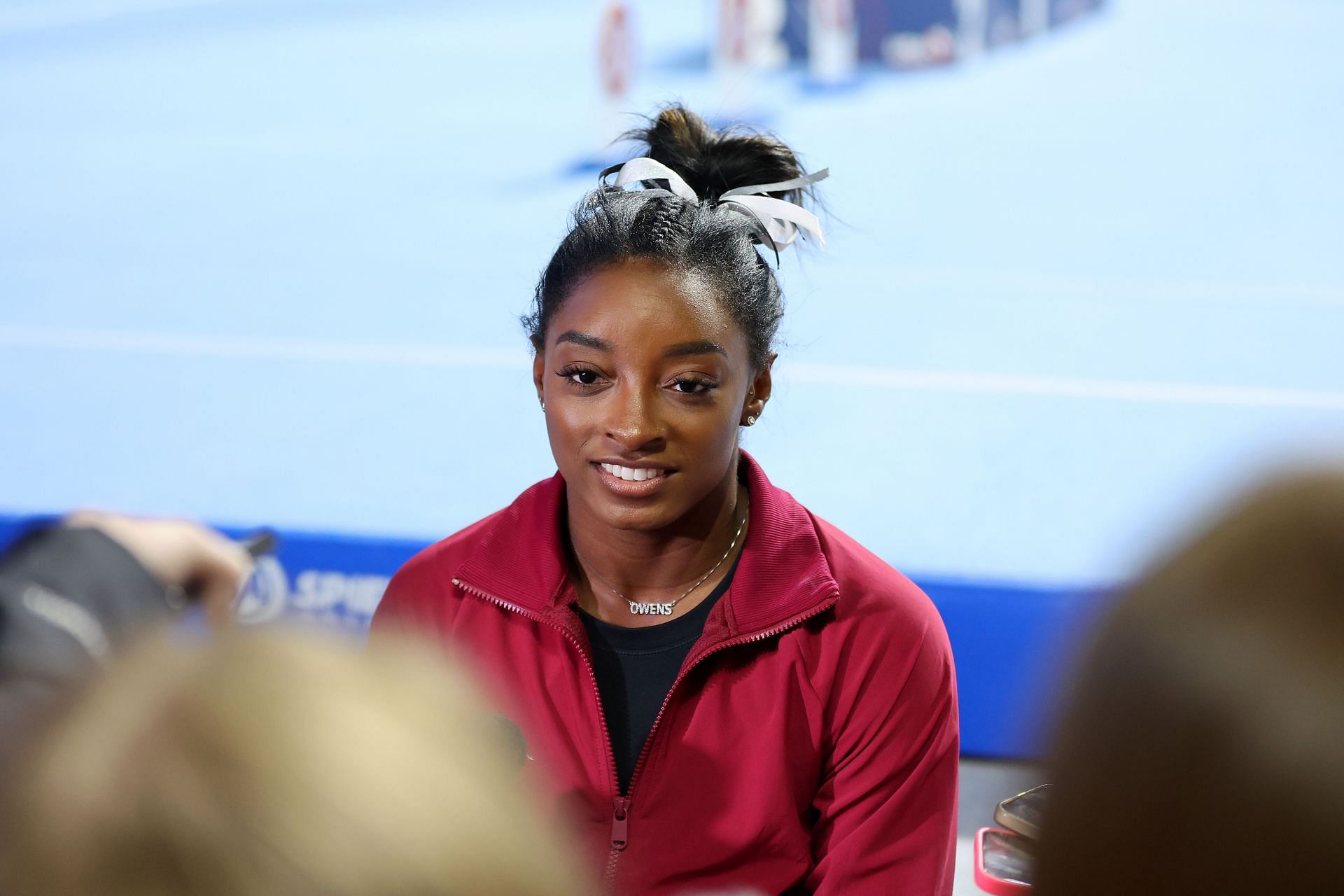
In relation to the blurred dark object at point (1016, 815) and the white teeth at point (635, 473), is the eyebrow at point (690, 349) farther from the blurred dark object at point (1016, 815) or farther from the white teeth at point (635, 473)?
the blurred dark object at point (1016, 815)

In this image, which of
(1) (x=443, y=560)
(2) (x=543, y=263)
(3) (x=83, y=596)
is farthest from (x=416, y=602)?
(2) (x=543, y=263)

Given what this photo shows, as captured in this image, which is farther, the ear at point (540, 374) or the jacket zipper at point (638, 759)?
the ear at point (540, 374)

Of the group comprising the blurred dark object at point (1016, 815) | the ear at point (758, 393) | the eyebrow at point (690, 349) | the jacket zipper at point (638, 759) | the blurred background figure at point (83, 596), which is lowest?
the blurred dark object at point (1016, 815)

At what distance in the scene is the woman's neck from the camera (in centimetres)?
139

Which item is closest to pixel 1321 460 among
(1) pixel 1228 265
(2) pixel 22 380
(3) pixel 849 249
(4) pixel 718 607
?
(4) pixel 718 607

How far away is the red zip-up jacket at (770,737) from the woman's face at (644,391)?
0.10 meters

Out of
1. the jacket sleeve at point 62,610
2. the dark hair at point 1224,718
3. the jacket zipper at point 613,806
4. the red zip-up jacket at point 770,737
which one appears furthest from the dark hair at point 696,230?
the dark hair at point 1224,718

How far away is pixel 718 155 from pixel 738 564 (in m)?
0.45

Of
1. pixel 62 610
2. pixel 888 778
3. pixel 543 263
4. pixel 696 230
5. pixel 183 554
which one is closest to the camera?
pixel 62 610

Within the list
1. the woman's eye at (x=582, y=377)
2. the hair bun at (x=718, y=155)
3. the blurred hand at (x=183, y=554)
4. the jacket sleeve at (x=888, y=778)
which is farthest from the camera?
the hair bun at (x=718, y=155)

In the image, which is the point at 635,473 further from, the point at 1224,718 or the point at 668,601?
the point at 1224,718

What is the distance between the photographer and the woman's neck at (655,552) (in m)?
1.39

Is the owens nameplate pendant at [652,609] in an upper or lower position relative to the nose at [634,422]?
lower

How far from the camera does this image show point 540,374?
144 cm
